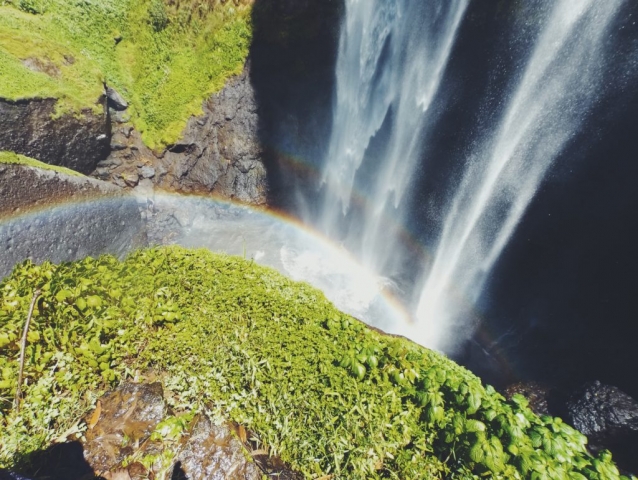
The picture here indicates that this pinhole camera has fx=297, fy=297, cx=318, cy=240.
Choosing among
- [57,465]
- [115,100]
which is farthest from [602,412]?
[115,100]

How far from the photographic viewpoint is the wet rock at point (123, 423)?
221 centimetres

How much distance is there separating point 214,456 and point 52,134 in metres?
11.8

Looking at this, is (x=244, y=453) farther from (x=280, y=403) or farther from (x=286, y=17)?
(x=286, y=17)

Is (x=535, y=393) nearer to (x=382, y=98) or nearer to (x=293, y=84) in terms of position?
(x=382, y=98)

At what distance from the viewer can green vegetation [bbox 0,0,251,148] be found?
11898 mm

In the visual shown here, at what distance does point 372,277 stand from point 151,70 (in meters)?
13.2

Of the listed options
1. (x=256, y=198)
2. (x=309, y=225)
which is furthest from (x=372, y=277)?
(x=256, y=198)

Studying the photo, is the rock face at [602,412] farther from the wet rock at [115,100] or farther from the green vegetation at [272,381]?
the wet rock at [115,100]

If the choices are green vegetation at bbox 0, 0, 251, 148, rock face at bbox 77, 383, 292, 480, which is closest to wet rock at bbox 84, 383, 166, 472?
rock face at bbox 77, 383, 292, 480

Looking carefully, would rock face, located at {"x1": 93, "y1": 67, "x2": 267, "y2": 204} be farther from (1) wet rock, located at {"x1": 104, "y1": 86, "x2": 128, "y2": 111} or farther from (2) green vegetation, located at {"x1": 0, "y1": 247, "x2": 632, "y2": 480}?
(2) green vegetation, located at {"x1": 0, "y1": 247, "x2": 632, "y2": 480}

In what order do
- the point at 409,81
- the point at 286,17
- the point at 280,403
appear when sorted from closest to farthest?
the point at 280,403 < the point at 409,81 < the point at 286,17

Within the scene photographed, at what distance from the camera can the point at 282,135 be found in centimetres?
1470

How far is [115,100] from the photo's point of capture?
40.6ft

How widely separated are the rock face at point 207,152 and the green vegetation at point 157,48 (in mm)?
478
